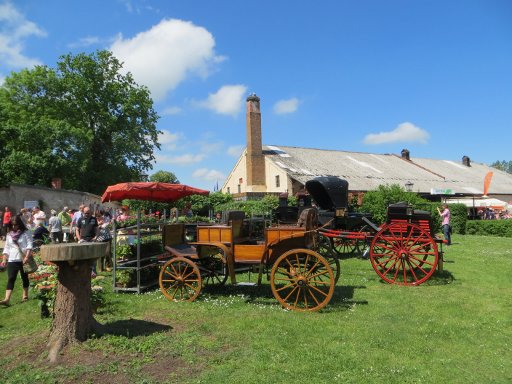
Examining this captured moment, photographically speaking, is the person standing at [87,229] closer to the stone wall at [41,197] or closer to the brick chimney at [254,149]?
the stone wall at [41,197]

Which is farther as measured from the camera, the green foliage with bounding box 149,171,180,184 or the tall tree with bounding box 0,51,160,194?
the green foliage with bounding box 149,171,180,184

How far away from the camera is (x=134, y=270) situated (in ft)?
27.9

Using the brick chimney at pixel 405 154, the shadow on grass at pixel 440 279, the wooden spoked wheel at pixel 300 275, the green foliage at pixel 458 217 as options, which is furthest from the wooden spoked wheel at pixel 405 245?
the brick chimney at pixel 405 154

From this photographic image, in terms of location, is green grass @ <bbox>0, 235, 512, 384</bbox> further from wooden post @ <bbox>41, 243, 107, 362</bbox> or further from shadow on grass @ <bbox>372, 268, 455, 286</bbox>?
shadow on grass @ <bbox>372, 268, 455, 286</bbox>

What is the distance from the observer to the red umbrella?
357 inches

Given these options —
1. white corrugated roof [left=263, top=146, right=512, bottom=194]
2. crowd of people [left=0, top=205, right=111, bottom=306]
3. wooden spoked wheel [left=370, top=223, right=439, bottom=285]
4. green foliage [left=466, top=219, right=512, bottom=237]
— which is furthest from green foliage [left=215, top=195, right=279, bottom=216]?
wooden spoked wheel [left=370, top=223, right=439, bottom=285]

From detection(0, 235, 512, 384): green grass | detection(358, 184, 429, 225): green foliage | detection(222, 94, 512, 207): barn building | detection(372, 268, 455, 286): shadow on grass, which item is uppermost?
detection(222, 94, 512, 207): barn building

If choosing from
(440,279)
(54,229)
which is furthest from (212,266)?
(54,229)

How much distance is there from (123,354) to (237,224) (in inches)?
139

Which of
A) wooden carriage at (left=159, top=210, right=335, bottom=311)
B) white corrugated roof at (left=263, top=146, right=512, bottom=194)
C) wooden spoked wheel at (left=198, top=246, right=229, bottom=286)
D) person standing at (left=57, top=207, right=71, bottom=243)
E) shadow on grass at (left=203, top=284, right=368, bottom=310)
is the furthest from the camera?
white corrugated roof at (left=263, top=146, right=512, bottom=194)

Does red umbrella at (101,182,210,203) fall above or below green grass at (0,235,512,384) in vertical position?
above

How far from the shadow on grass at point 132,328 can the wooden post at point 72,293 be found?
25 centimetres

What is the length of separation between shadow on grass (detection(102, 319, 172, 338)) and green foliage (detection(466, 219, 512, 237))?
73.1ft

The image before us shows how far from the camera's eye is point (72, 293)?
481 centimetres
